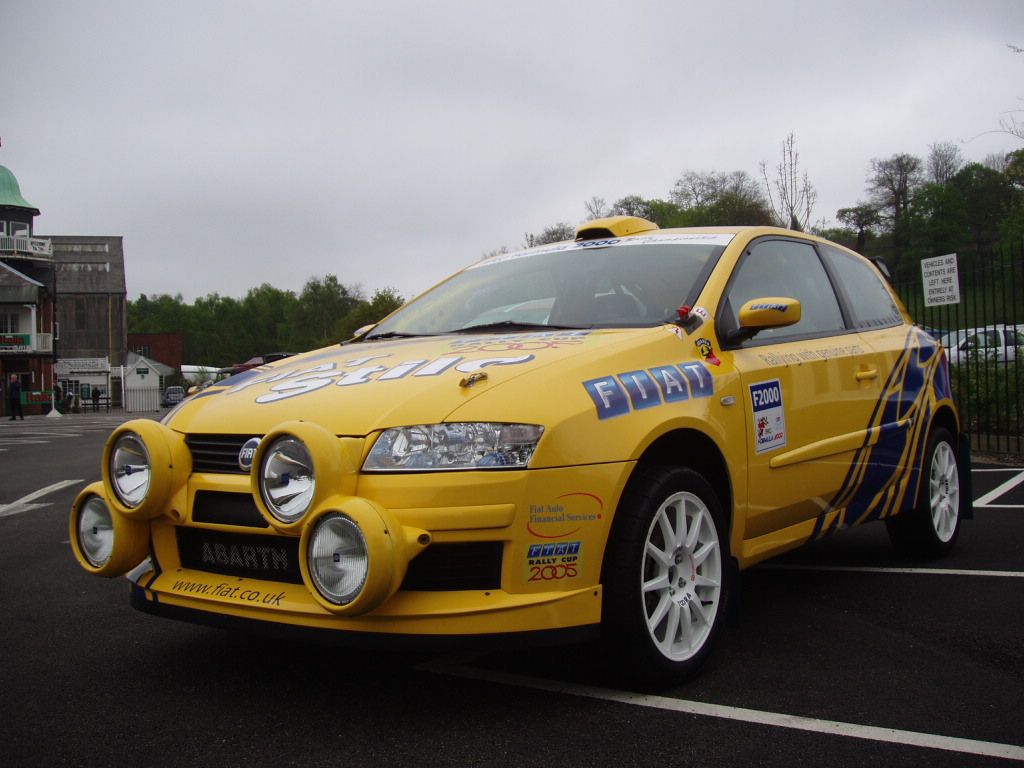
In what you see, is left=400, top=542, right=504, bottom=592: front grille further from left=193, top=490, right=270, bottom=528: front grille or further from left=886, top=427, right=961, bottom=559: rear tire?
left=886, top=427, right=961, bottom=559: rear tire

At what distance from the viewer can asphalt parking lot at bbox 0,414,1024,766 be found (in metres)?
2.60

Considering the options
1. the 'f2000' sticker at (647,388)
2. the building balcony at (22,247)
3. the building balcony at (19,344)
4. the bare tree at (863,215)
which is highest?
the bare tree at (863,215)

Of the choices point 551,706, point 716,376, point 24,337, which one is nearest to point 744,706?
point 551,706

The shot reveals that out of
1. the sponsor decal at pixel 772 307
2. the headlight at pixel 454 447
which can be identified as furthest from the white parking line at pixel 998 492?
the headlight at pixel 454 447

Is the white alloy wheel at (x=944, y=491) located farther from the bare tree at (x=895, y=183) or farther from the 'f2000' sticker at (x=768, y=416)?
the bare tree at (x=895, y=183)

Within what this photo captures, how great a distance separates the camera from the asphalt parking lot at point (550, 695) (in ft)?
8.52

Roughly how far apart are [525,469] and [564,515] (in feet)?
0.61

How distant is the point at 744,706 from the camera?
2918 mm

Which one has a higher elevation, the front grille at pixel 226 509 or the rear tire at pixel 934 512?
the front grille at pixel 226 509

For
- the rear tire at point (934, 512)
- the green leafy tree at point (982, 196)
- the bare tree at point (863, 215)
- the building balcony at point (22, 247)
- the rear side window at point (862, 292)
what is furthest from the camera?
the bare tree at point (863, 215)

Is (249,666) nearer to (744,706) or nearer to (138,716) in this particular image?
(138,716)

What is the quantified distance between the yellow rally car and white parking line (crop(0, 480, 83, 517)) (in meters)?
5.29

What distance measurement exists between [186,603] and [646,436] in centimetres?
152

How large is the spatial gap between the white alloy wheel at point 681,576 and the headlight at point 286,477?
1.04 metres
